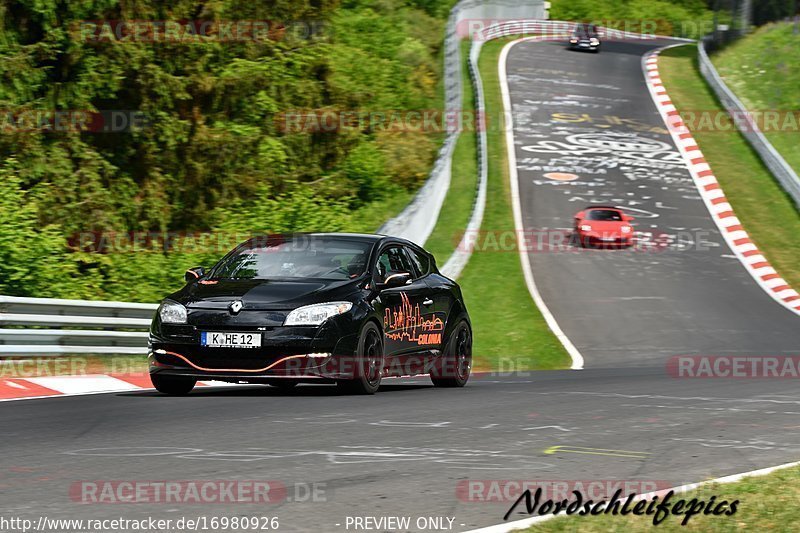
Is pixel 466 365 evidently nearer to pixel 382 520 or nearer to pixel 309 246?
pixel 309 246

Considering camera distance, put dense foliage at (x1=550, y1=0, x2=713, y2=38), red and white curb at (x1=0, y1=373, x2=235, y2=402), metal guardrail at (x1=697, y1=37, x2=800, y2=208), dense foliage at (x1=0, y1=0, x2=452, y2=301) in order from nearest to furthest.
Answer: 1. red and white curb at (x1=0, y1=373, x2=235, y2=402)
2. dense foliage at (x1=0, y1=0, x2=452, y2=301)
3. metal guardrail at (x1=697, y1=37, x2=800, y2=208)
4. dense foliage at (x1=550, y1=0, x2=713, y2=38)

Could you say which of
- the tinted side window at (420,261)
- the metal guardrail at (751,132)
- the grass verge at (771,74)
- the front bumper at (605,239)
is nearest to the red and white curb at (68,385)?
the tinted side window at (420,261)

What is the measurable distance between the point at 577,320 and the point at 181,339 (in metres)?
14.2

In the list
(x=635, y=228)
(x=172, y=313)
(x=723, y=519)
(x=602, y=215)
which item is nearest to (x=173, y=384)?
(x=172, y=313)

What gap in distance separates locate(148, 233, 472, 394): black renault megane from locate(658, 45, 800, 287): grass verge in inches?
759

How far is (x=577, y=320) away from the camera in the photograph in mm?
24688

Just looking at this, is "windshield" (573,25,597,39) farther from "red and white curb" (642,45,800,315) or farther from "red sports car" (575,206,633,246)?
"red sports car" (575,206,633,246)

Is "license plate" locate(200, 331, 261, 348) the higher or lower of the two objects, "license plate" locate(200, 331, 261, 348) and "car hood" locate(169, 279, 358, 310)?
the lower

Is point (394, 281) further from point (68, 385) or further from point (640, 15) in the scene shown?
point (640, 15)

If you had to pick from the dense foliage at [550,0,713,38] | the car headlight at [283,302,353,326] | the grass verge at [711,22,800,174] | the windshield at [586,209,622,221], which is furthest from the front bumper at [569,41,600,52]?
the car headlight at [283,302,353,326]

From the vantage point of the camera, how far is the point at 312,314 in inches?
453

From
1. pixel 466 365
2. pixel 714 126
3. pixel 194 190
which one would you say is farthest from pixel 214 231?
pixel 714 126

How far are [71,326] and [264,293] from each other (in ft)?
13.9

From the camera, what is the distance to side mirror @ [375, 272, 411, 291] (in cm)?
1245
